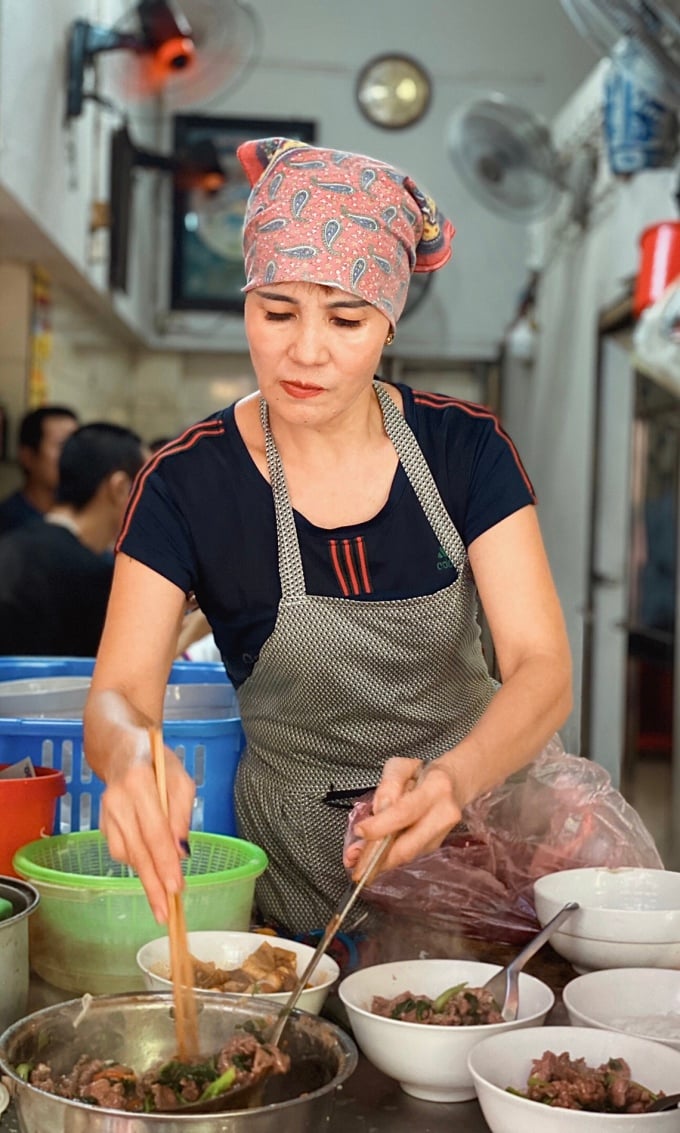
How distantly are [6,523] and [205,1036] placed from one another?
4281mm

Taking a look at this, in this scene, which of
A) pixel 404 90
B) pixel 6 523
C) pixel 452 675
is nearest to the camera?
pixel 452 675

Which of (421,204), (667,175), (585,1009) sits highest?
(667,175)

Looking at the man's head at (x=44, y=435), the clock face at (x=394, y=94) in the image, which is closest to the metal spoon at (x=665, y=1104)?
the man's head at (x=44, y=435)

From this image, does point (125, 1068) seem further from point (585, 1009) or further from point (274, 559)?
point (274, 559)

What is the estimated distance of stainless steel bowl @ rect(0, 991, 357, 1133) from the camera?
3.25ft

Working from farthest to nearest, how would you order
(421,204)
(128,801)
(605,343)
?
1. (605,343)
2. (421,204)
3. (128,801)

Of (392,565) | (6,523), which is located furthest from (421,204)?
(6,523)

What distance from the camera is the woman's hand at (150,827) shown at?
50.1 inches

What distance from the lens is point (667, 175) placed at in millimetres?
5555

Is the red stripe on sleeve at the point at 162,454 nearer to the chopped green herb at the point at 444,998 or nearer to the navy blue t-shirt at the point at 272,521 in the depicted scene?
the navy blue t-shirt at the point at 272,521

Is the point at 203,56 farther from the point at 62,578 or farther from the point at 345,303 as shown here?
the point at 345,303

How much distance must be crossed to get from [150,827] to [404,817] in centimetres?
25

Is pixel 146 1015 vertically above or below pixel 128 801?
below

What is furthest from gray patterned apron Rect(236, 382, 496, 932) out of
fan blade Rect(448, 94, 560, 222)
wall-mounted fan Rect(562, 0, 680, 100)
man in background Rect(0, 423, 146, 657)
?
fan blade Rect(448, 94, 560, 222)
